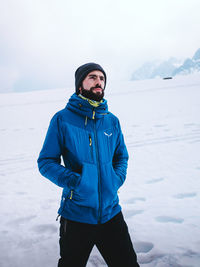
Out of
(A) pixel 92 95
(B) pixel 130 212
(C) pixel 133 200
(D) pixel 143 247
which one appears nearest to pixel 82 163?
(A) pixel 92 95

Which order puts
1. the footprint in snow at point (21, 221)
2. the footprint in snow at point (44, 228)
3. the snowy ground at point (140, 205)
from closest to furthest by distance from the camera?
the snowy ground at point (140, 205) → the footprint in snow at point (44, 228) → the footprint in snow at point (21, 221)

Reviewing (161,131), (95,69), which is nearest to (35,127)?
(161,131)

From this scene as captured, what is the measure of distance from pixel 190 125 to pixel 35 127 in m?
6.65

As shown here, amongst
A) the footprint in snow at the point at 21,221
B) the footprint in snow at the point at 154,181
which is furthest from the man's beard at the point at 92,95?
the footprint in snow at the point at 154,181

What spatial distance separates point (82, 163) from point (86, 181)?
140mm

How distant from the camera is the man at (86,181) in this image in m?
1.63

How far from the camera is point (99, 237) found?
1.72 metres

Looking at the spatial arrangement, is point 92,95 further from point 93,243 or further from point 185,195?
point 185,195

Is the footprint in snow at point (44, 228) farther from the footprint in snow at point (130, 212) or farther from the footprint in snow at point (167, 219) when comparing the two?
the footprint in snow at point (167, 219)

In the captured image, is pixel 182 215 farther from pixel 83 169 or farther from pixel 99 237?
pixel 83 169

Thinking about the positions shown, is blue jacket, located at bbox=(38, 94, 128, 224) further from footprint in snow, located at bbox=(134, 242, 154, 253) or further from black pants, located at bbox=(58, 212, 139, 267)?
footprint in snow, located at bbox=(134, 242, 154, 253)

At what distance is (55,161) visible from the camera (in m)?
1.73

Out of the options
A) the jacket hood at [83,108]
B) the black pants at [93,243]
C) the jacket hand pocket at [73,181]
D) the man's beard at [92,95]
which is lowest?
the black pants at [93,243]

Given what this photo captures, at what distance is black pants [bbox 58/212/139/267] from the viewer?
161cm
